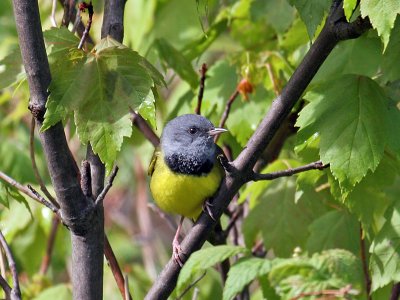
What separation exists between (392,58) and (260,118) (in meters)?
0.98

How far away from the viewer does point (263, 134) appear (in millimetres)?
2621

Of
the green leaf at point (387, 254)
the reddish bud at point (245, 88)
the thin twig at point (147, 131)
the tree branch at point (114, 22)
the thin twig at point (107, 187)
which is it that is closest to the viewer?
the thin twig at point (107, 187)

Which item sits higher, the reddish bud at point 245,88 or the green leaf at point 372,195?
the reddish bud at point 245,88

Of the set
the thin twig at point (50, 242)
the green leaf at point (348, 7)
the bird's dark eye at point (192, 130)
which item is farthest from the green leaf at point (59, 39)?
the thin twig at point (50, 242)

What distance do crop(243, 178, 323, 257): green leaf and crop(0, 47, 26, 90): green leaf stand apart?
1406mm

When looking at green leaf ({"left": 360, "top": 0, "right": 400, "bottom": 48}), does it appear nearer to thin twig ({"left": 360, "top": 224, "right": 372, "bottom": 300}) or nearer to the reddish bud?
thin twig ({"left": 360, "top": 224, "right": 372, "bottom": 300})

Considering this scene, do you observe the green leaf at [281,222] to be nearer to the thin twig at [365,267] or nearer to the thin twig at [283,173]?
the thin twig at [365,267]

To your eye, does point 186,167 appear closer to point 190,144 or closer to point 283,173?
point 190,144

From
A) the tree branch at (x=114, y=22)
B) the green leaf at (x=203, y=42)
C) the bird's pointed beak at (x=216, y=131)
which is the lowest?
the bird's pointed beak at (x=216, y=131)

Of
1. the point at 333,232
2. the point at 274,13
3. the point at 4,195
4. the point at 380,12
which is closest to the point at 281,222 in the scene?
the point at 333,232

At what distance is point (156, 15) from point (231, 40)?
1.69 ft

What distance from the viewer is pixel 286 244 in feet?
12.5

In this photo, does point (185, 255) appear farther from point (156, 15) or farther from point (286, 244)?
point (156, 15)

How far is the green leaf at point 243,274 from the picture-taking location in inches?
106
